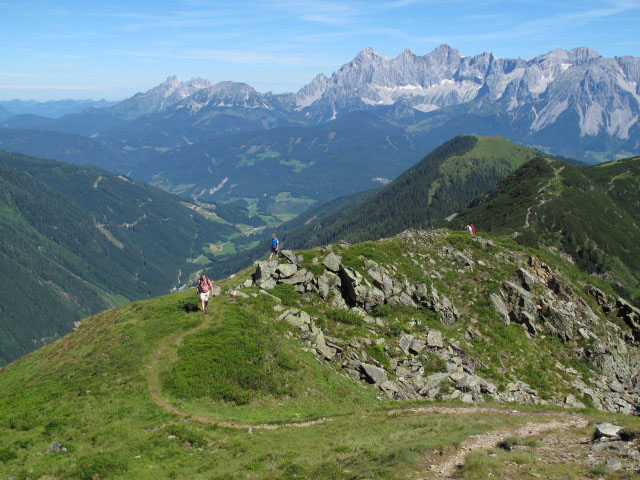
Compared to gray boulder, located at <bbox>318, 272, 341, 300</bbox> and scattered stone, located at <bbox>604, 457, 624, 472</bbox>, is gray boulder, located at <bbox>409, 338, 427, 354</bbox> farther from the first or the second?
scattered stone, located at <bbox>604, 457, 624, 472</bbox>

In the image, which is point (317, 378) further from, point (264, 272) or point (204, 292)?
point (264, 272)

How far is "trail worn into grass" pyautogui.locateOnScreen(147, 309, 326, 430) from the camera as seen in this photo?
30.8 meters

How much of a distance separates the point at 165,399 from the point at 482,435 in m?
23.4

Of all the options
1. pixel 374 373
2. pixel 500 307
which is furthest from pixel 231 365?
pixel 500 307

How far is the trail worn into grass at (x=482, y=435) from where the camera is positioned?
21292mm

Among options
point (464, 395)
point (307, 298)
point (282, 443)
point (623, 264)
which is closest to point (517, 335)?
point (464, 395)

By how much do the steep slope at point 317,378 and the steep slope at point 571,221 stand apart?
84.3 metres

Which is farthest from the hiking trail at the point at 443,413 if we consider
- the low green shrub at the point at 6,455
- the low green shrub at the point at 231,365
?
the low green shrub at the point at 6,455

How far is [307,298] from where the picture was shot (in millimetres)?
52125

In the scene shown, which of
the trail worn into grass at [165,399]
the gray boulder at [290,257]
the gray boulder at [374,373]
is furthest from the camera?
the gray boulder at [290,257]

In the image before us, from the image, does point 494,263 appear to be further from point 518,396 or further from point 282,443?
point 282,443

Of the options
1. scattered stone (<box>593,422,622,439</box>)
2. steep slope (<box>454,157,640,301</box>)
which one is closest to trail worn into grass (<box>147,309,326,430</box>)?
scattered stone (<box>593,422,622,439</box>)

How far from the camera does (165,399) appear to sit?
109ft

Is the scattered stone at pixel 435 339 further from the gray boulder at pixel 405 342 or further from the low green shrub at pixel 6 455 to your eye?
the low green shrub at pixel 6 455
